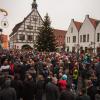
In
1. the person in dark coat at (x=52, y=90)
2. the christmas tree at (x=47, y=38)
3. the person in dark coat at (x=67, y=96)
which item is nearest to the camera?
the person in dark coat at (x=67, y=96)

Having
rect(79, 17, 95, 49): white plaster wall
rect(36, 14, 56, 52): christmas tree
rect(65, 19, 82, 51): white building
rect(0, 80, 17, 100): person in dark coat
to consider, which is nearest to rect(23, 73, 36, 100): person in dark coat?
rect(0, 80, 17, 100): person in dark coat

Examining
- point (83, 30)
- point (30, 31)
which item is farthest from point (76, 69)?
point (30, 31)

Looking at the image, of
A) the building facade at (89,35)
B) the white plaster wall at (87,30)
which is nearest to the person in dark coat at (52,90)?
the building facade at (89,35)

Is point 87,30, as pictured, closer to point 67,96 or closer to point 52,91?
point 52,91

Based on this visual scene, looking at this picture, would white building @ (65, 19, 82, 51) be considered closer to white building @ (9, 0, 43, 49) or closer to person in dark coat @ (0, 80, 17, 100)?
white building @ (9, 0, 43, 49)

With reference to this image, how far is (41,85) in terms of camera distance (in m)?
13.8

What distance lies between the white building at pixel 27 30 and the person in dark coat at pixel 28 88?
6003 centimetres

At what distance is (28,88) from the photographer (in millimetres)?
13477

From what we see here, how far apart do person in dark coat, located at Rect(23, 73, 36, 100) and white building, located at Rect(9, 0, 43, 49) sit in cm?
6003

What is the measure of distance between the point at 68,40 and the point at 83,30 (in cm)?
767

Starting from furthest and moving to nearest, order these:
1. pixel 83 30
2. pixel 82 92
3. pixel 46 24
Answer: pixel 83 30 < pixel 46 24 < pixel 82 92

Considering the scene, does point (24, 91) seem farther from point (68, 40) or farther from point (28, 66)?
point (68, 40)

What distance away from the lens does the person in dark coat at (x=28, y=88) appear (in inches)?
529

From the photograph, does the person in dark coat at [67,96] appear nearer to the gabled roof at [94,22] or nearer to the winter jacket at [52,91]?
the winter jacket at [52,91]
